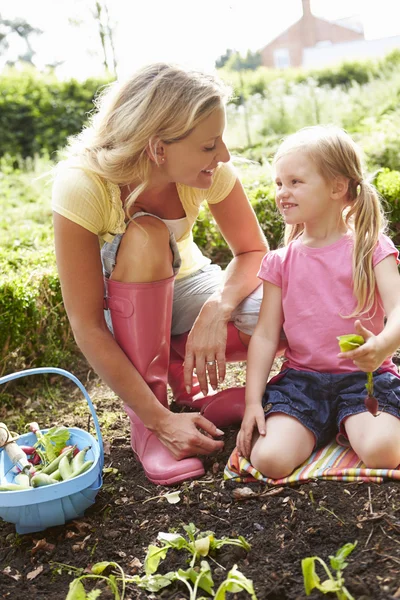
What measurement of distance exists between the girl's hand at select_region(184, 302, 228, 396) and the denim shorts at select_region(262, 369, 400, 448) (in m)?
0.22

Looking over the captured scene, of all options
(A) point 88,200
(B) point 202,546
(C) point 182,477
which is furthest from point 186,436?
(A) point 88,200

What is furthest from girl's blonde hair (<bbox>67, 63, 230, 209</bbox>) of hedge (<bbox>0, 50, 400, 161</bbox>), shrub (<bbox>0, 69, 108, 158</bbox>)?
shrub (<bbox>0, 69, 108, 158</bbox>)

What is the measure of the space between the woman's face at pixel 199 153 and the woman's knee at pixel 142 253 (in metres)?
0.19

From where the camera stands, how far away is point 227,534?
1805 millimetres

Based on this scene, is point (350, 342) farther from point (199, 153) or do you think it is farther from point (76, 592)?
point (76, 592)

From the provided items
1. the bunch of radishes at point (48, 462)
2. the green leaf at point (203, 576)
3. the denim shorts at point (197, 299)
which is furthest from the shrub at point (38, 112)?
the green leaf at point (203, 576)

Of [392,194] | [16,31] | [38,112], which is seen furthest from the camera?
[16,31]

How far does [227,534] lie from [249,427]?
1.31 feet

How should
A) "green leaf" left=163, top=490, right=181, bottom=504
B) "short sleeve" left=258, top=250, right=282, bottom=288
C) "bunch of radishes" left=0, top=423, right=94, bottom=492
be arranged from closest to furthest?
"bunch of radishes" left=0, top=423, right=94, bottom=492 → "green leaf" left=163, top=490, right=181, bottom=504 → "short sleeve" left=258, top=250, right=282, bottom=288

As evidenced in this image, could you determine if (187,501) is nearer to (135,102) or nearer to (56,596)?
(56,596)

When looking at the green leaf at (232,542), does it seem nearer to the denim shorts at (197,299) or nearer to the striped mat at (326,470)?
the striped mat at (326,470)

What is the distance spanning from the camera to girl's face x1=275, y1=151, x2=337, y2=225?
2.16 m

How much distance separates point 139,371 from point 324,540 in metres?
0.87

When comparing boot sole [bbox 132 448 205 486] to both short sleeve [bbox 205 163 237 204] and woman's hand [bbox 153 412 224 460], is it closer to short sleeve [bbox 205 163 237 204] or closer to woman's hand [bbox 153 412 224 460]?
woman's hand [bbox 153 412 224 460]
